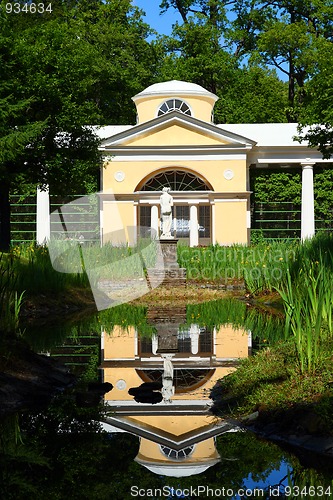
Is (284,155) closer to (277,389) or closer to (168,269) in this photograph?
(168,269)

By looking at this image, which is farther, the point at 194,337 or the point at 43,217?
the point at 43,217

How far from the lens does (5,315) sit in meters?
8.91

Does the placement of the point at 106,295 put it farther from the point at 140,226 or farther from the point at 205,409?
the point at 140,226

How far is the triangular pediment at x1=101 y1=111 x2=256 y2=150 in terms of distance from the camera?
34.2 meters

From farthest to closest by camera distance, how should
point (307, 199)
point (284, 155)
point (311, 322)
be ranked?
point (284, 155)
point (307, 199)
point (311, 322)

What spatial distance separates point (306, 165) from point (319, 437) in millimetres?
31246

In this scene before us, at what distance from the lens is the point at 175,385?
27.2 feet

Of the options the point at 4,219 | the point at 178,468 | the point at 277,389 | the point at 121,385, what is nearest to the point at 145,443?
the point at 178,468

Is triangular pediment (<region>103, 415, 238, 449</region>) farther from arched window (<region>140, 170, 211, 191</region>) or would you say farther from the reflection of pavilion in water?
arched window (<region>140, 170, 211, 191</region>)

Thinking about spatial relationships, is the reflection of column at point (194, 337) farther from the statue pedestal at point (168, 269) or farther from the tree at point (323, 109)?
the tree at point (323, 109)

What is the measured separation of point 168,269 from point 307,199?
672 inches

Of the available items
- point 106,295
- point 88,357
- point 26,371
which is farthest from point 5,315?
point 106,295

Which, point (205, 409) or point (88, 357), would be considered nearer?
point (205, 409)

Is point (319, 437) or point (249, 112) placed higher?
point (249, 112)
